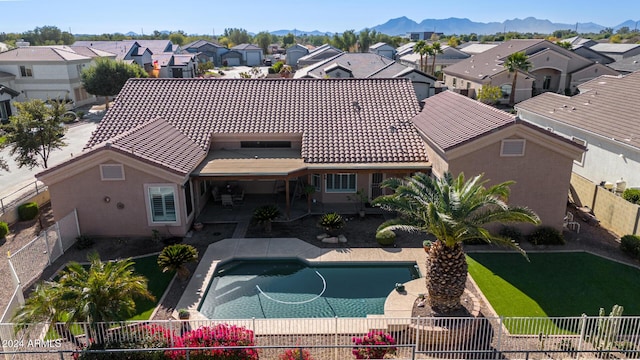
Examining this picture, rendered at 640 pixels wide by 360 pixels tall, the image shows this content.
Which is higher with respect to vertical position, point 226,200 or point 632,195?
point 632,195

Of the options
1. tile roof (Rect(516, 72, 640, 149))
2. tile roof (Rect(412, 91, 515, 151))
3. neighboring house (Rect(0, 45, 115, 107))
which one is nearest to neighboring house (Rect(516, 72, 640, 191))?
tile roof (Rect(516, 72, 640, 149))

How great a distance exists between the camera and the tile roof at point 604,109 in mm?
25820

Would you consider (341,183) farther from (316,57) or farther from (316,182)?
(316,57)

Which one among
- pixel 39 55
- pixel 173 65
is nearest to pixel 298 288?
pixel 39 55

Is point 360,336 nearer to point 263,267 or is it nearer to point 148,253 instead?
point 263,267

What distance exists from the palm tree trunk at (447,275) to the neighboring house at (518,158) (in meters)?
7.38

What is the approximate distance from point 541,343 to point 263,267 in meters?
11.6

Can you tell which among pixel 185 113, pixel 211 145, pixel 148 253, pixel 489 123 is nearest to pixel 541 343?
pixel 489 123

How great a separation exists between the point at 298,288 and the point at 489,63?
191 feet

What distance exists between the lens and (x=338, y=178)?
26.8 metres

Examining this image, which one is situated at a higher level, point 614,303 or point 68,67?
point 68,67

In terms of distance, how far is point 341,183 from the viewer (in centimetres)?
2697

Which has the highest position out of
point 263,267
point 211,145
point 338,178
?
point 211,145

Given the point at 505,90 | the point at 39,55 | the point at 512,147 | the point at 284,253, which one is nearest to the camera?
the point at 284,253
